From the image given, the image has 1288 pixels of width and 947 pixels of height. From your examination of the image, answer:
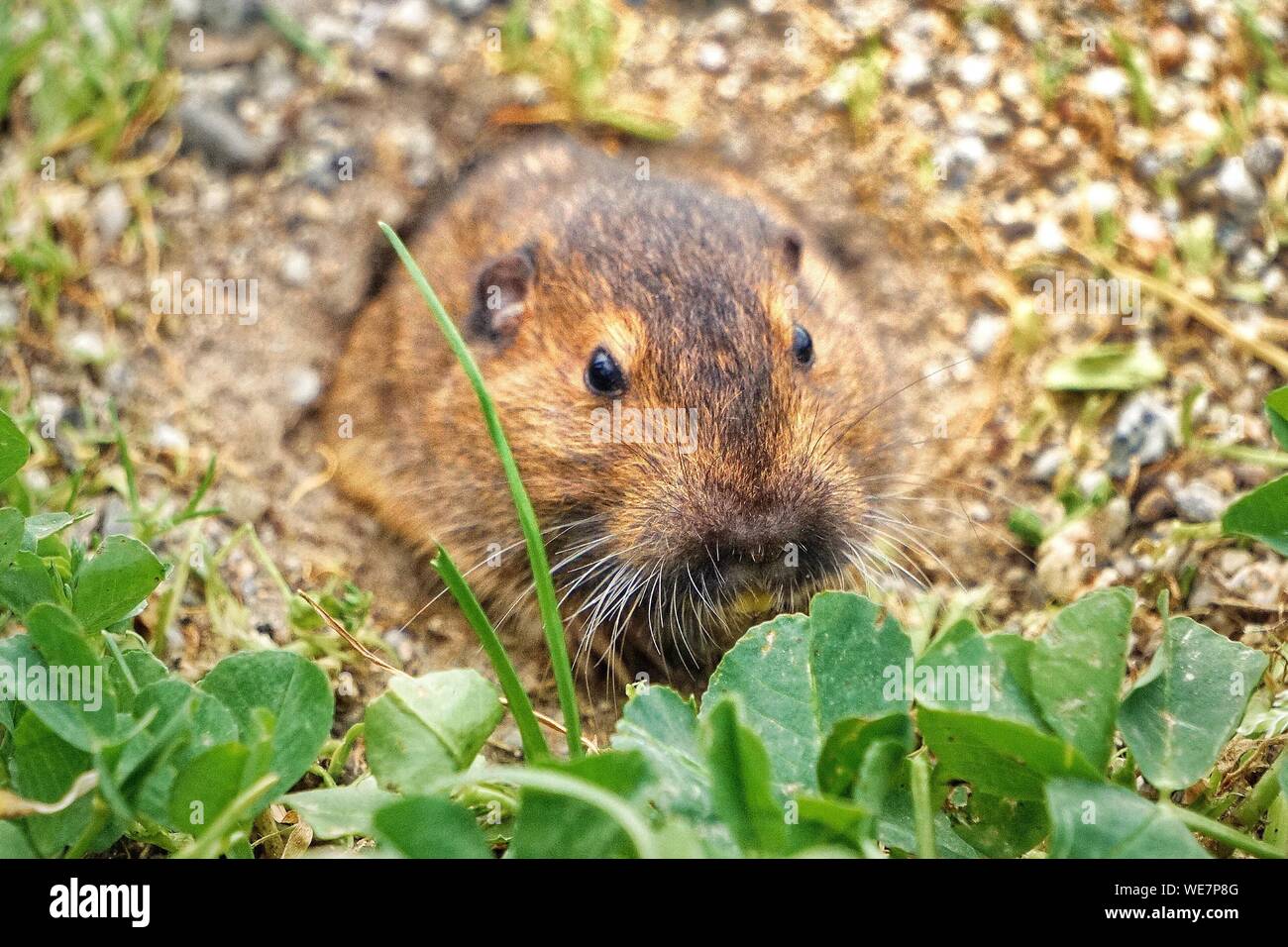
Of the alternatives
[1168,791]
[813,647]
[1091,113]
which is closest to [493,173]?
[1091,113]

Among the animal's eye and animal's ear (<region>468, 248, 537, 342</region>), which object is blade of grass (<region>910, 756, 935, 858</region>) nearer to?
the animal's eye

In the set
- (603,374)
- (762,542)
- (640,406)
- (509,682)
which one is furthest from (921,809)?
(603,374)

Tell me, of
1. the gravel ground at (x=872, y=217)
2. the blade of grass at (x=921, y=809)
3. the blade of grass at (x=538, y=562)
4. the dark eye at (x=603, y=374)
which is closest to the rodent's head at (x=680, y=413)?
the dark eye at (x=603, y=374)

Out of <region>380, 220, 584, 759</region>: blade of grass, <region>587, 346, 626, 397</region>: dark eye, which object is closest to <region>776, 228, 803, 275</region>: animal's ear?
<region>587, 346, 626, 397</region>: dark eye

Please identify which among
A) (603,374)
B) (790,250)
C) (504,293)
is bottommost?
(603,374)

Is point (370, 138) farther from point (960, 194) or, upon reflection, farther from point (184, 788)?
point (184, 788)

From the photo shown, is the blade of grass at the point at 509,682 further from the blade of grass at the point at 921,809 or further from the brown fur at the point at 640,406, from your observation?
the brown fur at the point at 640,406

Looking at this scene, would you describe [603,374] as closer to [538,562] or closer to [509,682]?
[538,562]
